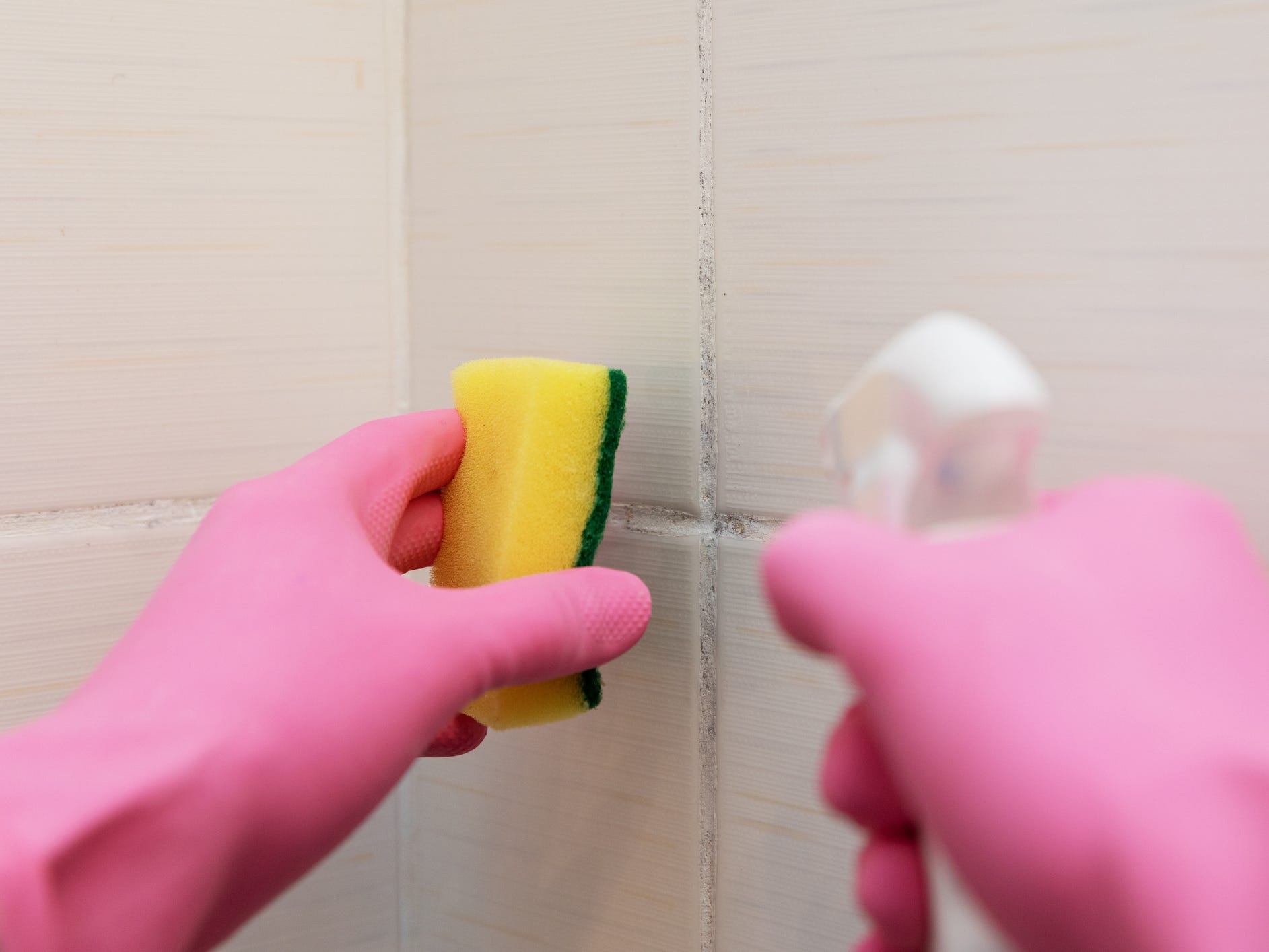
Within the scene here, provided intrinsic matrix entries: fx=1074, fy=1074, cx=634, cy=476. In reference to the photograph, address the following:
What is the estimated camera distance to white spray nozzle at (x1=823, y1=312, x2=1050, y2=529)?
0.80ft

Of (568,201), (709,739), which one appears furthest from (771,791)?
(568,201)

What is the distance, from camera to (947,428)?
0.25 m

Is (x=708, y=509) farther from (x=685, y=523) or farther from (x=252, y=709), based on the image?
(x=252, y=709)

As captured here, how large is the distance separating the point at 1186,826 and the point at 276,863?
23 centimetres

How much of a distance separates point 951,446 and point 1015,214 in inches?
5.6

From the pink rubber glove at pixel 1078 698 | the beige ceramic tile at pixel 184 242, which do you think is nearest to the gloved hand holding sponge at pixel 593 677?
the pink rubber glove at pixel 1078 698

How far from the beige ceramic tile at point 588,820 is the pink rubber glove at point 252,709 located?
77mm

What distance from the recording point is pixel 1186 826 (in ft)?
0.70

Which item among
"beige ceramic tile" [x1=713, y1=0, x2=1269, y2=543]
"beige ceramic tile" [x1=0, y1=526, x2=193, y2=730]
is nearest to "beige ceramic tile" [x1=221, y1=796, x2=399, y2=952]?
"beige ceramic tile" [x1=0, y1=526, x2=193, y2=730]

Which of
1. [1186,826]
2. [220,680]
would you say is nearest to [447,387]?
[220,680]

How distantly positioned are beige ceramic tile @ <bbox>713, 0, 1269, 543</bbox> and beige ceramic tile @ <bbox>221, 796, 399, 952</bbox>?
287 millimetres

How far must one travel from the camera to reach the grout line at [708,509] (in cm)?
43

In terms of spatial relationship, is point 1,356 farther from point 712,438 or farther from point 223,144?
point 712,438

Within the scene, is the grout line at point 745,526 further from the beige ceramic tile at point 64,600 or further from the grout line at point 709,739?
the beige ceramic tile at point 64,600
